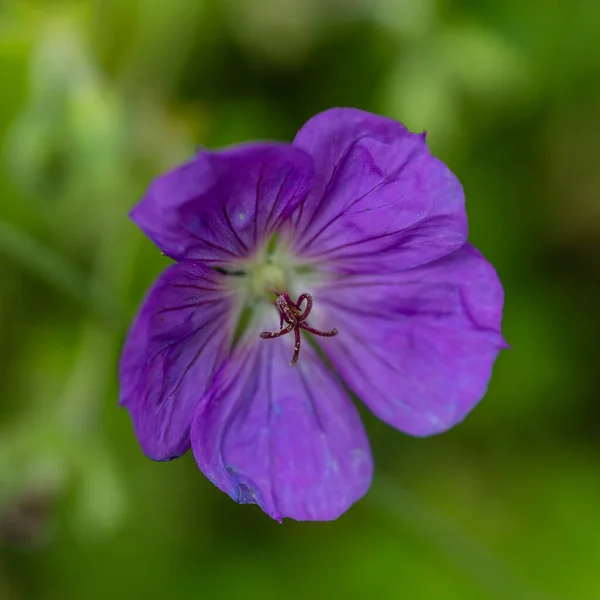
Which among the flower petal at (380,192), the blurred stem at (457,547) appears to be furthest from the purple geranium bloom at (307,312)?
the blurred stem at (457,547)

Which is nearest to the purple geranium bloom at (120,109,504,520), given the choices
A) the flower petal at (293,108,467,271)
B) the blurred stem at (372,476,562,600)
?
the flower petal at (293,108,467,271)

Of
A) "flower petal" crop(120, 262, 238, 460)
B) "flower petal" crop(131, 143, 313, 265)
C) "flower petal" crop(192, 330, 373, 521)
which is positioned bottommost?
"flower petal" crop(192, 330, 373, 521)

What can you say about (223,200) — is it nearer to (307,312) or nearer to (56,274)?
(307,312)

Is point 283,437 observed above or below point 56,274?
below

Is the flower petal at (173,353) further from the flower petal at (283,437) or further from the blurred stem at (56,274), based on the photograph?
the blurred stem at (56,274)

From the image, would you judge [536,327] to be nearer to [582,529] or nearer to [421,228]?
[582,529]

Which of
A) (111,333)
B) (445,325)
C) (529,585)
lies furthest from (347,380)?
(529,585)

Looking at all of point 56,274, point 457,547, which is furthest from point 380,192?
point 457,547

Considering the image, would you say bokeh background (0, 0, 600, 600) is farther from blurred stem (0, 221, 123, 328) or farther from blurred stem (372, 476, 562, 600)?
blurred stem (0, 221, 123, 328)
